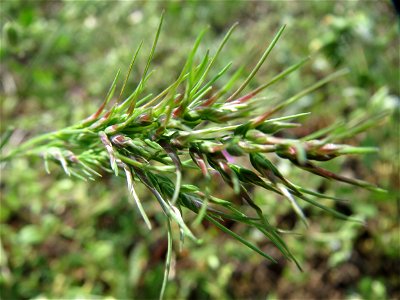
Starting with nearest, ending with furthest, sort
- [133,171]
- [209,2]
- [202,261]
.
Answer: [133,171] < [202,261] < [209,2]

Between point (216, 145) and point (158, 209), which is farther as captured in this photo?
point (158, 209)

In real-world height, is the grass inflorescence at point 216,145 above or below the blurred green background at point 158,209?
above

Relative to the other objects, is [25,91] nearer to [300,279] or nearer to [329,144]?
[300,279]

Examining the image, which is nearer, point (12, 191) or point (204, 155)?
point (204, 155)

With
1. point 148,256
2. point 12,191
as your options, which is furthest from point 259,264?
point 12,191

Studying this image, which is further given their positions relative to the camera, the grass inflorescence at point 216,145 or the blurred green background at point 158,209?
the blurred green background at point 158,209

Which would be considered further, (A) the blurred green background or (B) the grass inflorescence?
(A) the blurred green background

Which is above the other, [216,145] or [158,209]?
[216,145]

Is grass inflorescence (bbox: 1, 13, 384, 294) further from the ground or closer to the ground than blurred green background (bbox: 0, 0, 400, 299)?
further from the ground
